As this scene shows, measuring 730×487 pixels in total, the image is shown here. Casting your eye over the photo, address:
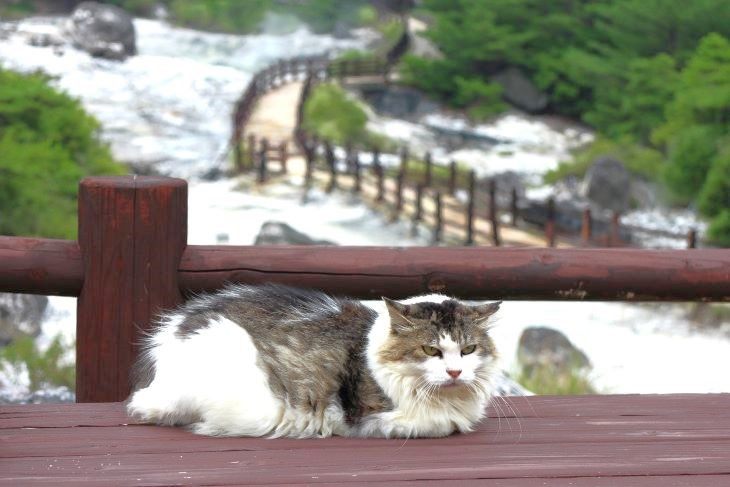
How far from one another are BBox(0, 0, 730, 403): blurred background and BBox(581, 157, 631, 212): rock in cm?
5

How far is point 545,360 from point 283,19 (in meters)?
30.4

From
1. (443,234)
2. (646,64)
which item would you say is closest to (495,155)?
(646,64)

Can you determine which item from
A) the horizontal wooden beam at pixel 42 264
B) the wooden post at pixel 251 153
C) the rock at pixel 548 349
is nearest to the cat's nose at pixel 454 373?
the horizontal wooden beam at pixel 42 264

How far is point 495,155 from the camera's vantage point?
3091 cm

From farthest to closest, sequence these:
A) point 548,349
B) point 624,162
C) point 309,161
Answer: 1. point 624,162
2. point 309,161
3. point 548,349

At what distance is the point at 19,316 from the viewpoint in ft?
46.6

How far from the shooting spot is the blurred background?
1631 cm

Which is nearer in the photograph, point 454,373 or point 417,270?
point 454,373

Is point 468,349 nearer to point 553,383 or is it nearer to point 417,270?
point 417,270

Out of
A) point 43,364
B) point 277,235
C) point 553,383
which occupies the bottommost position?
point 277,235

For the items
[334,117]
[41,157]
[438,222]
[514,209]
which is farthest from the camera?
[334,117]

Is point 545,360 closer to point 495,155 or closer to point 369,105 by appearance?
point 495,155

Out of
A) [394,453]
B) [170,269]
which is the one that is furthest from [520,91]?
[394,453]

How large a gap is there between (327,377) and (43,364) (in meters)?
8.02
